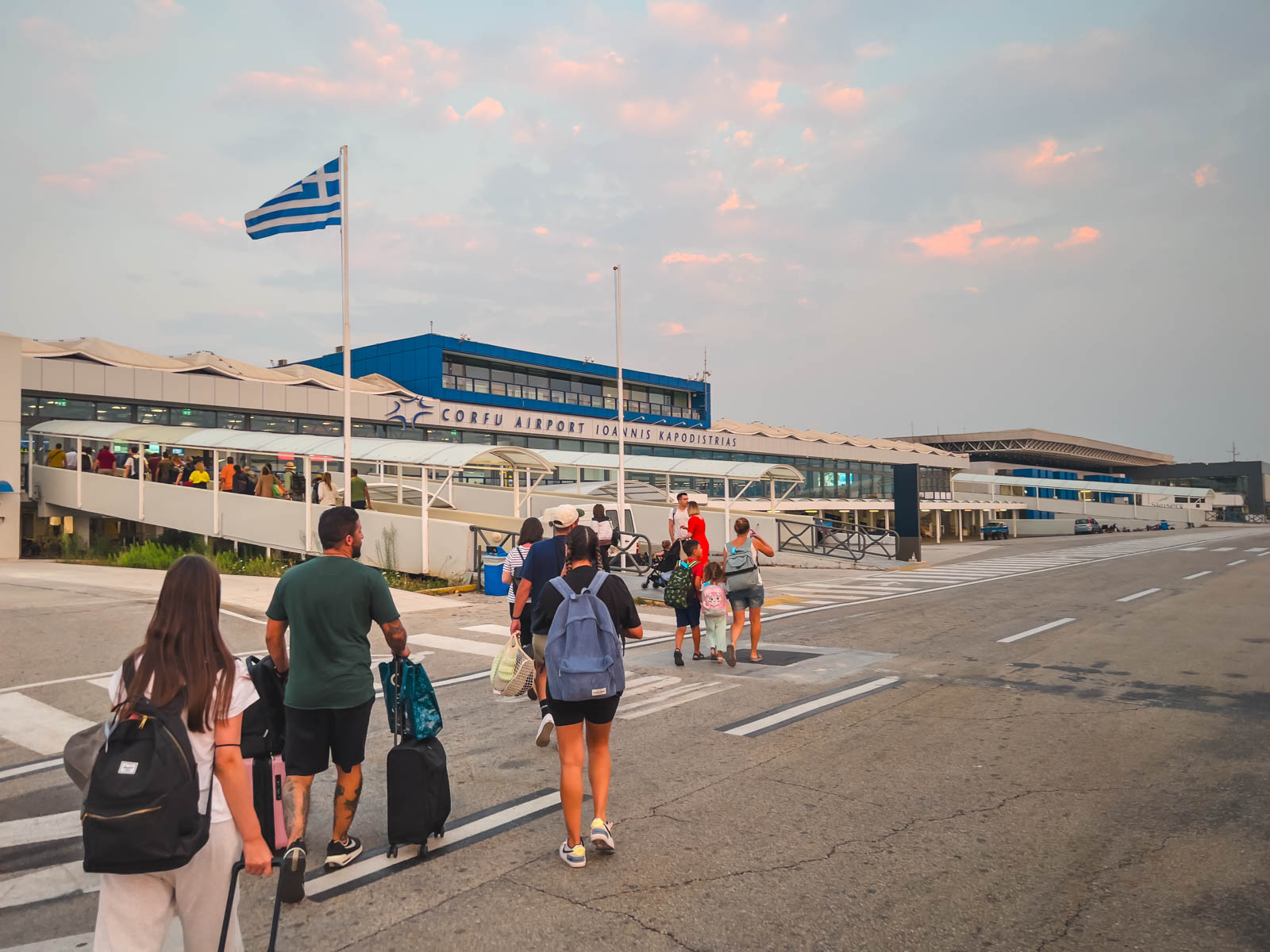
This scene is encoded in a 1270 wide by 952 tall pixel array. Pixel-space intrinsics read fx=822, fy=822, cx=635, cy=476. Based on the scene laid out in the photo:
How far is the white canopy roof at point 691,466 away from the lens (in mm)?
25703

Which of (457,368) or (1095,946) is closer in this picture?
(1095,946)

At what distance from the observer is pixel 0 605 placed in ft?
45.0

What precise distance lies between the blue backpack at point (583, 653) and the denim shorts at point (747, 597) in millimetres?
5559

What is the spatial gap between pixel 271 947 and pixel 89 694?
22.3 feet

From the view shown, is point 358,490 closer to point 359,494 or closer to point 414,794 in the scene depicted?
point 359,494

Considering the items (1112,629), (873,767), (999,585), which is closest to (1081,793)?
(873,767)

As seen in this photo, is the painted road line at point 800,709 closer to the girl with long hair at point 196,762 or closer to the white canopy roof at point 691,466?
the girl with long hair at point 196,762

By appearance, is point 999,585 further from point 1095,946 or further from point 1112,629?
point 1095,946

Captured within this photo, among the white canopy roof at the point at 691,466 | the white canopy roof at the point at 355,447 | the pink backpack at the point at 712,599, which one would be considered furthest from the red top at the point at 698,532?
the white canopy roof at the point at 691,466

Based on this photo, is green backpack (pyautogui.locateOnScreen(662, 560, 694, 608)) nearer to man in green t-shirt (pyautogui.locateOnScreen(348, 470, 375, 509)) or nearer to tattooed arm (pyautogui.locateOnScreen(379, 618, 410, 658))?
tattooed arm (pyautogui.locateOnScreen(379, 618, 410, 658))

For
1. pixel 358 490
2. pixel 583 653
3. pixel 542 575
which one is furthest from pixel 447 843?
pixel 358 490

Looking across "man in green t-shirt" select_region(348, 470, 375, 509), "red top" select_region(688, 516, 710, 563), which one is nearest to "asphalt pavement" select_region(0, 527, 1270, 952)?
"red top" select_region(688, 516, 710, 563)

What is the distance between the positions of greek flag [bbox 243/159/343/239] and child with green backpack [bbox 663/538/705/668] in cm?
1033

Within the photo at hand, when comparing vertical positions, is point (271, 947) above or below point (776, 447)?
below
